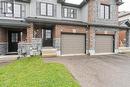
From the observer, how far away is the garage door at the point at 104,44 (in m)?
17.7

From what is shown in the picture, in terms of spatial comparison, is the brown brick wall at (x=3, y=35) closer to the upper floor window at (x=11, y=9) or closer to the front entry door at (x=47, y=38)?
the upper floor window at (x=11, y=9)

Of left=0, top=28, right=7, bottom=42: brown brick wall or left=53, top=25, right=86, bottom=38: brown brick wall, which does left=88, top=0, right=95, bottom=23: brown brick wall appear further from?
left=0, top=28, right=7, bottom=42: brown brick wall

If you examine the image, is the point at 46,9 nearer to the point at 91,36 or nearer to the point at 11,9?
the point at 11,9

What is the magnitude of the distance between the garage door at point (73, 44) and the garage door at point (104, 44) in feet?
6.72

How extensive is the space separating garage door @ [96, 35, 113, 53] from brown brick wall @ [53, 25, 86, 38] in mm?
2521

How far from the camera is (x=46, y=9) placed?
1755 centimetres

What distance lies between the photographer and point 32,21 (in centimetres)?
1427

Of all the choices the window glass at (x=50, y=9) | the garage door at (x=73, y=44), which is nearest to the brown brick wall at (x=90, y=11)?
the garage door at (x=73, y=44)

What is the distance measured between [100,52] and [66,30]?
17.8 feet

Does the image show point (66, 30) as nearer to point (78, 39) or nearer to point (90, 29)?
point (78, 39)

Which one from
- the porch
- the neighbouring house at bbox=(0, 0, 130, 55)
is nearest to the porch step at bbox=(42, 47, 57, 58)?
the neighbouring house at bbox=(0, 0, 130, 55)

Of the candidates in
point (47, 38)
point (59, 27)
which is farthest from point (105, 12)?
point (47, 38)

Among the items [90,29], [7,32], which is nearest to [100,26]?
[90,29]

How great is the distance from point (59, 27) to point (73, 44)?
269 centimetres
